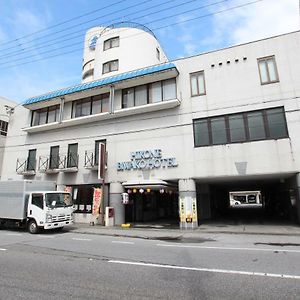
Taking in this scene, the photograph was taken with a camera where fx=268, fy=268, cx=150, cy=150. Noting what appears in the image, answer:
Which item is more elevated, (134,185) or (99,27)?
(99,27)

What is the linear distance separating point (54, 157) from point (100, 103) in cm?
621

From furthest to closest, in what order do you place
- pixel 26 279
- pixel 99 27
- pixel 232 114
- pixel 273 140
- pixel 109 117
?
pixel 99 27
pixel 109 117
pixel 232 114
pixel 273 140
pixel 26 279

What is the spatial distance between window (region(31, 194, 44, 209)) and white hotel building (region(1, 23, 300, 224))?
5390 millimetres

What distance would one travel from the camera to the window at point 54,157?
888 inches

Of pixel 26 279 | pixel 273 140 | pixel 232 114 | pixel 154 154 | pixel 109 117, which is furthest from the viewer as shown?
pixel 109 117

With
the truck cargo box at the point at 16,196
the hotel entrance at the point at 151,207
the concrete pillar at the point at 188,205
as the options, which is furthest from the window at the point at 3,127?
the concrete pillar at the point at 188,205

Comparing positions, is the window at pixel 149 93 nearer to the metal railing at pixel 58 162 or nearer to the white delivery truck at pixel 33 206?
the metal railing at pixel 58 162

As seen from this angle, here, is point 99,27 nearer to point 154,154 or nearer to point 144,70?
point 144,70

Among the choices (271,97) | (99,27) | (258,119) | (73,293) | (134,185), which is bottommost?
(73,293)

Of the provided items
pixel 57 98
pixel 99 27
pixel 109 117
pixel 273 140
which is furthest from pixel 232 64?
pixel 99 27

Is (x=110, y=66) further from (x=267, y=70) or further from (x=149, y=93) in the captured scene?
(x=267, y=70)

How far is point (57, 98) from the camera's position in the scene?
22.6 metres

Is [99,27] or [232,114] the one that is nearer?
[232,114]

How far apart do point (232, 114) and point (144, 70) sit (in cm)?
692
